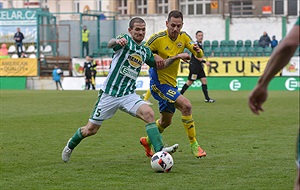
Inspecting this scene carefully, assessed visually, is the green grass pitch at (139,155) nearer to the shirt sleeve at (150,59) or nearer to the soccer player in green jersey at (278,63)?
the shirt sleeve at (150,59)

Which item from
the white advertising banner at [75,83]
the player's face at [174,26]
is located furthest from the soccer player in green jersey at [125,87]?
the white advertising banner at [75,83]

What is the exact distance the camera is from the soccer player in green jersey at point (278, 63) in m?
4.55

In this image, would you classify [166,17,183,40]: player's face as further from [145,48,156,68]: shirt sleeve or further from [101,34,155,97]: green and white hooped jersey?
[101,34,155,97]: green and white hooped jersey

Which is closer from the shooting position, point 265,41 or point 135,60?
point 135,60

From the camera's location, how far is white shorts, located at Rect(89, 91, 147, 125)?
30.3 ft

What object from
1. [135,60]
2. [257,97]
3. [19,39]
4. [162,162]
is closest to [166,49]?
[135,60]

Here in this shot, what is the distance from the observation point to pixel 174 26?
1027cm

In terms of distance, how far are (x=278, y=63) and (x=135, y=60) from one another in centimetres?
488

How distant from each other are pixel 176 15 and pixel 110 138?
359 cm

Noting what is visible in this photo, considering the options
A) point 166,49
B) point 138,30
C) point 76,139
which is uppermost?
point 138,30

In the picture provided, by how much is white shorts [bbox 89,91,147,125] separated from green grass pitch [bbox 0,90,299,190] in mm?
670

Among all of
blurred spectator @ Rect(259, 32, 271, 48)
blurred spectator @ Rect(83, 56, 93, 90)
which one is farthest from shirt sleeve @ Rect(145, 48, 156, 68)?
blurred spectator @ Rect(259, 32, 271, 48)

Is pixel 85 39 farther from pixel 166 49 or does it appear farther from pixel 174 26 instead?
pixel 174 26

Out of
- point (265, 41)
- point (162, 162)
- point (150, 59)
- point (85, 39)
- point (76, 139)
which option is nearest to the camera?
point (162, 162)
